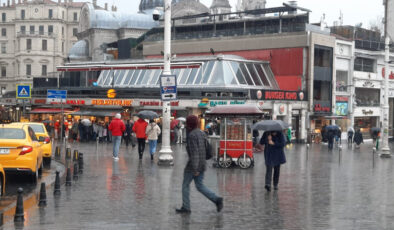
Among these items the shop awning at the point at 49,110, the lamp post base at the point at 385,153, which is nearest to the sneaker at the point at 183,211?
the lamp post base at the point at 385,153

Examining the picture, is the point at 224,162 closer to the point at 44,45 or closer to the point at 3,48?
the point at 44,45

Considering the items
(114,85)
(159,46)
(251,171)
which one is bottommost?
(251,171)

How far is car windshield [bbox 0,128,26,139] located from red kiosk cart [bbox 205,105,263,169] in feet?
25.7

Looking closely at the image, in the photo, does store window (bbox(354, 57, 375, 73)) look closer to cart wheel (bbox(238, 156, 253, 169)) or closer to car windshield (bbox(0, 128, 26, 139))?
cart wheel (bbox(238, 156, 253, 169))

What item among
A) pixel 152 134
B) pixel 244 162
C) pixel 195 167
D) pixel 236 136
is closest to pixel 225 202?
pixel 195 167

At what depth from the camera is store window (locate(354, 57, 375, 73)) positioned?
60.3 metres

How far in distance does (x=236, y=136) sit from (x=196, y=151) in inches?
447

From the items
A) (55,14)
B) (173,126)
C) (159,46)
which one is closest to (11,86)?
(55,14)

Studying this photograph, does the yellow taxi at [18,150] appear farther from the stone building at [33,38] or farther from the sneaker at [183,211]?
the stone building at [33,38]

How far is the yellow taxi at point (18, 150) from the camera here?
17188mm

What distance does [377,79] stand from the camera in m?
63.2

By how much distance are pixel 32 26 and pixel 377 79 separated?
8015 centimetres

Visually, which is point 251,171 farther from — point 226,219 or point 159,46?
point 159,46

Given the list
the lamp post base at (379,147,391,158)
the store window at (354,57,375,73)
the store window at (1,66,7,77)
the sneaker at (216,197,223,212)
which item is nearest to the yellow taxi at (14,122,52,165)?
the sneaker at (216,197,223,212)
